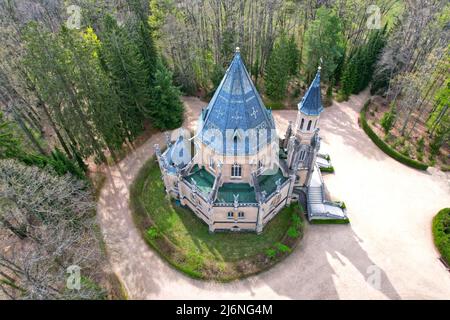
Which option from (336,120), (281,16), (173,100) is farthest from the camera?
(281,16)

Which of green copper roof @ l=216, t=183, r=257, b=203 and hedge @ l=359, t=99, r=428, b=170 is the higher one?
green copper roof @ l=216, t=183, r=257, b=203

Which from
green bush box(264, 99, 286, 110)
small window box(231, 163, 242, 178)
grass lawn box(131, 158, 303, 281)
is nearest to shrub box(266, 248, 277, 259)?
grass lawn box(131, 158, 303, 281)

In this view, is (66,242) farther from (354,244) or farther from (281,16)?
(281,16)

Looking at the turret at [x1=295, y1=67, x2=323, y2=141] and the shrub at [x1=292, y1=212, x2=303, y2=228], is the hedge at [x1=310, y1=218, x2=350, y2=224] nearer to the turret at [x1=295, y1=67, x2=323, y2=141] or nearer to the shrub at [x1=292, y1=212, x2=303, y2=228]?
the shrub at [x1=292, y1=212, x2=303, y2=228]

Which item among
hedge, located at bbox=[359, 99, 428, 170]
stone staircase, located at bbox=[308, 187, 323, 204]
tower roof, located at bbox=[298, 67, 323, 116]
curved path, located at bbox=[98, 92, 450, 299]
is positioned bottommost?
curved path, located at bbox=[98, 92, 450, 299]

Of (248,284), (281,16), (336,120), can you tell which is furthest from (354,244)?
(281,16)
